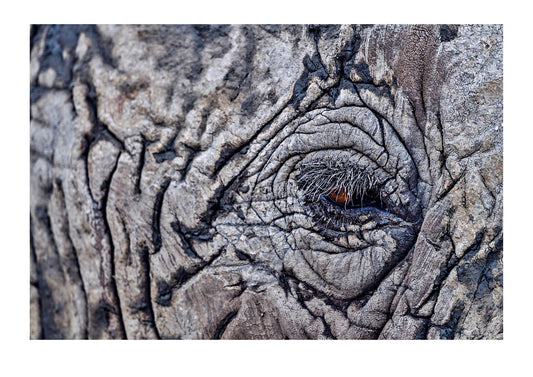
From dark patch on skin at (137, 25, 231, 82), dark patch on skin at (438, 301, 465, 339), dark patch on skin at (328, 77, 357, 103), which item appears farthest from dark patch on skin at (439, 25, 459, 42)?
dark patch on skin at (438, 301, 465, 339)

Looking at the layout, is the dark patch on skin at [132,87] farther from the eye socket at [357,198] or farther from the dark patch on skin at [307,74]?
the eye socket at [357,198]

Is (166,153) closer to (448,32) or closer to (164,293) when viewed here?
(164,293)

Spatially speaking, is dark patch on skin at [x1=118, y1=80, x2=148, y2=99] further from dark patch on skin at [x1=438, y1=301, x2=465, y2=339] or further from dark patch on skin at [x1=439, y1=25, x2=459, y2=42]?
dark patch on skin at [x1=438, y1=301, x2=465, y2=339]

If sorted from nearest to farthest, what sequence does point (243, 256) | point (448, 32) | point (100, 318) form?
1. point (448, 32)
2. point (243, 256)
3. point (100, 318)

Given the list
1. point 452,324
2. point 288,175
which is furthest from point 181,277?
point 452,324

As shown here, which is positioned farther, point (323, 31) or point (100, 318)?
point (100, 318)

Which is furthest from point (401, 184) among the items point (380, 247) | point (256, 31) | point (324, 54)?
point (256, 31)
